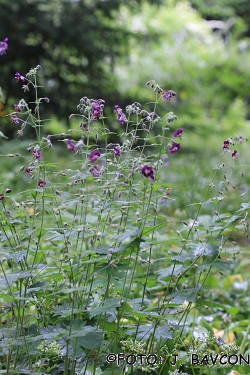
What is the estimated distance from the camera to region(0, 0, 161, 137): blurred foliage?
570 cm

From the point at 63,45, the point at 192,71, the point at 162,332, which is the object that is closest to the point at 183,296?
the point at 162,332

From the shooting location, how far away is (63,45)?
20.2 feet

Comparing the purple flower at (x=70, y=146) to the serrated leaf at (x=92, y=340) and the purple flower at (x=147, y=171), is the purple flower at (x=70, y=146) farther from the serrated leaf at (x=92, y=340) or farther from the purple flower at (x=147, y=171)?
the serrated leaf at (x=92, y=340)

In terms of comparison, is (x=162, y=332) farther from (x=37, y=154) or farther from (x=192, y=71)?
(x=192, y=71)

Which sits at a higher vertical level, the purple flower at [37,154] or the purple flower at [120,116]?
the purple flower at [120,116]

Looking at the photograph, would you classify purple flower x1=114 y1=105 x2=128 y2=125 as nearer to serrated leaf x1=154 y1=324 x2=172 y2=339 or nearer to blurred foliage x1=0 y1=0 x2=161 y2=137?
serrated leaf x1=154 y1=324 x2=172 y2=339

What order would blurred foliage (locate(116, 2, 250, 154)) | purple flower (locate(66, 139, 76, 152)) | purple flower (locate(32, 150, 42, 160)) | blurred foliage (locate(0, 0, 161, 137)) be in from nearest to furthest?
purple flower (locate(66, 139, 76, 152)), purple flower (locate(32, 150, 42, 160)), blurred foliage (locate(0, 0, 161, 137)), blurred foliage (locate(116, 2, 250, 154))

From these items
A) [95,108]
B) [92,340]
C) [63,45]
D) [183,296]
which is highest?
[63,45]

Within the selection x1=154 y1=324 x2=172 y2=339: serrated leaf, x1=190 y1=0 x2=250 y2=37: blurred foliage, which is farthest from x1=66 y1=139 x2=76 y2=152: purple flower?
x1=190 y1=0 x2=250 y2=37: blurred foliage

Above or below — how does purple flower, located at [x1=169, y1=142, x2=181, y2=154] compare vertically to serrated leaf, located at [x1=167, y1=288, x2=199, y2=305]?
above

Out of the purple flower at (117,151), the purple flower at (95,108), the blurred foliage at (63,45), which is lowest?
the purple flower at (117,151)

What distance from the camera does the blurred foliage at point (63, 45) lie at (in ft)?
18.7

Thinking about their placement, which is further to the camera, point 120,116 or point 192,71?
point 192,71

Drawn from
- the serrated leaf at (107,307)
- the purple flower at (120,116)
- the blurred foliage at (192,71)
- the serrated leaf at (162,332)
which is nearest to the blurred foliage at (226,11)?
the blurred foliage at (192,71)
